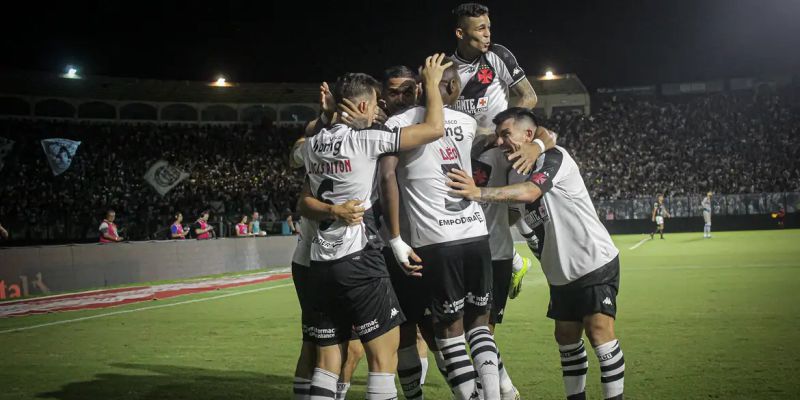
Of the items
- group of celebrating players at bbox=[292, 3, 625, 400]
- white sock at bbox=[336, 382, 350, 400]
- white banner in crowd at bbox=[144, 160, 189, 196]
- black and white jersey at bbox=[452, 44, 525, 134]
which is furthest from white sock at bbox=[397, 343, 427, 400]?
white banner in crowd at bbox=[144, 160, 189, 196]

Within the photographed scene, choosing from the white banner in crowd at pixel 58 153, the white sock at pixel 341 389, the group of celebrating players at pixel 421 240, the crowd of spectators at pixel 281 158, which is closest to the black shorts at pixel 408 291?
the group of celebrating players at pixel 421 240

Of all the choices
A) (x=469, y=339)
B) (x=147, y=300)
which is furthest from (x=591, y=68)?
(x=469, y=339)

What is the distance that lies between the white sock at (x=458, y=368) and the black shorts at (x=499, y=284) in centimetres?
91

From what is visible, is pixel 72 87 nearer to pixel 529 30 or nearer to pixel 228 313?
pixel 529 30

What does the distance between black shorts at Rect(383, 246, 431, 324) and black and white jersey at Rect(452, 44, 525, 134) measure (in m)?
1.57

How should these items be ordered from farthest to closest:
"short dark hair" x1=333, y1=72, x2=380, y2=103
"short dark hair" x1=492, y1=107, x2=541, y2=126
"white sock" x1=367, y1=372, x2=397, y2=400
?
"short dark hair" x1=492, y1=107, x2=541, y2=126
"short dark hair" x1=333, y1=72, x2=380, y2=103
"white sock" x1=367, y1=372, x2=397, y2=400

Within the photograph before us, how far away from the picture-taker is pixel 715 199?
4559 cm

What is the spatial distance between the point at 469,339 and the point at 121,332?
748 centimetres

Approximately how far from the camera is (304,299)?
516cm

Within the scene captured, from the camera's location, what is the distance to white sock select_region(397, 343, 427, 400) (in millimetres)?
5625

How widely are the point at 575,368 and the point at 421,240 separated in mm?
1501

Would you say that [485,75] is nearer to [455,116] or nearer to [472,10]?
[472,10]

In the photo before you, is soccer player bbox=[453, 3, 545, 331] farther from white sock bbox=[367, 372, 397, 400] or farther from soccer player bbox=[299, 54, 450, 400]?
white sock bbox=[367, 372, 397, 400]

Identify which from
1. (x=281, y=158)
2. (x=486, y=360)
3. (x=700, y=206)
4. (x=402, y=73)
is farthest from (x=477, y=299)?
(x=281, y=158)
